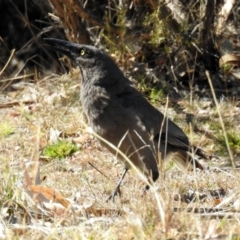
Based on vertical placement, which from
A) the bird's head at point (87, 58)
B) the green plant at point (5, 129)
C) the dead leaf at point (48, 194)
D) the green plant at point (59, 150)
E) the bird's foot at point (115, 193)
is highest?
the bird's head at point (87, 58)

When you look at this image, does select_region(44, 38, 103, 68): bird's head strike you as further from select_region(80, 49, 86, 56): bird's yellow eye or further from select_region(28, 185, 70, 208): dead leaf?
select_region(28, 185, 70, 208): dead leaf

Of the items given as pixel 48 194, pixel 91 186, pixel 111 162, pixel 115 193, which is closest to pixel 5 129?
pixel 111 162

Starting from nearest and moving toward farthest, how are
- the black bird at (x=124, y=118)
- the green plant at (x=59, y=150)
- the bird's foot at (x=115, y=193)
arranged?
the bird's foot at (x=115, y=193) → the black bird at (x=124, y=118) → the green plant at (x=59, y=150)

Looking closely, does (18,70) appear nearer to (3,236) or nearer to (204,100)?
(204,100)

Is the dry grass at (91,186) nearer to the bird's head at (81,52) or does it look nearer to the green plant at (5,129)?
the green plant at (5,129)

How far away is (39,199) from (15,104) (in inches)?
151

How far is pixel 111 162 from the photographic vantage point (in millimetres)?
7375

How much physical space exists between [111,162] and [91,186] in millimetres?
1007

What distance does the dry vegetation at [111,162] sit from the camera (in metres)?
4.62

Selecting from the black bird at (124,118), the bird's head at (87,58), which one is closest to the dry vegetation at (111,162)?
the black bird at (124,118)

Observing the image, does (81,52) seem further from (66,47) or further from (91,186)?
Result: (91,186)

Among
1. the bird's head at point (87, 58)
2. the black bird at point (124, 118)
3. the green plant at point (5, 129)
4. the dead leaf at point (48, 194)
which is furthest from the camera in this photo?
the green plant at point (5, 129)

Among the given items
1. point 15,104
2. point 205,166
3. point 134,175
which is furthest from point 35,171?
point 15,104

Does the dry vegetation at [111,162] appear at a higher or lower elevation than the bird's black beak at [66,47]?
lower
